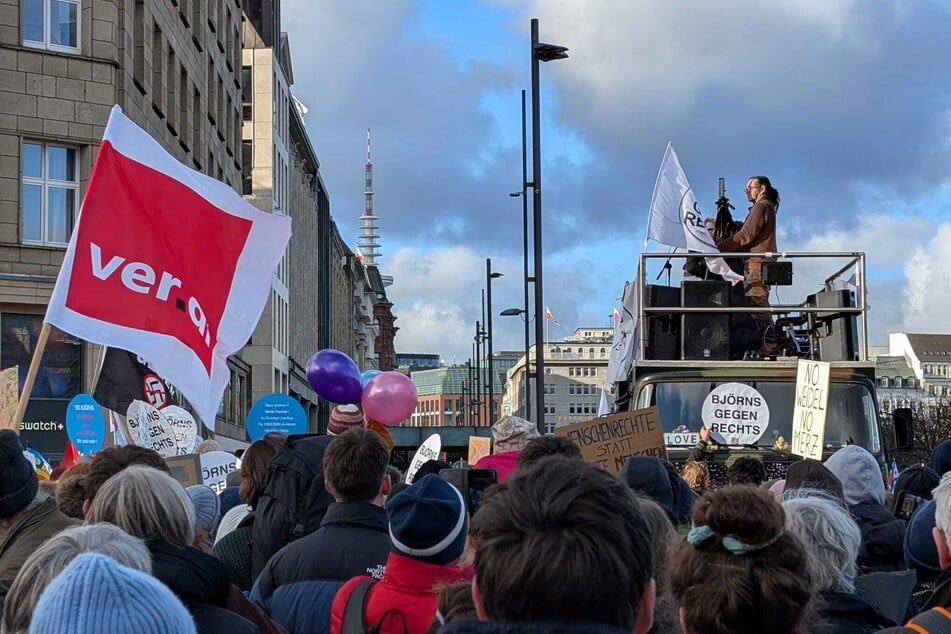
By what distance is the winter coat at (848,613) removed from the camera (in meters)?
4.11

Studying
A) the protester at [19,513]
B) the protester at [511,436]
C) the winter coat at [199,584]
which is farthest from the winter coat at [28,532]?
the protester at [511,436]

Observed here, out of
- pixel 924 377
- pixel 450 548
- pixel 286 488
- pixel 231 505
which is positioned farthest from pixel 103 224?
pixel 924 377

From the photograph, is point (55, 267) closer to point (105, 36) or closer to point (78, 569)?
point (105, 36)

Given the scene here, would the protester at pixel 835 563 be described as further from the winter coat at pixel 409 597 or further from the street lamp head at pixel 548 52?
the street lamp head at pixel 548 52

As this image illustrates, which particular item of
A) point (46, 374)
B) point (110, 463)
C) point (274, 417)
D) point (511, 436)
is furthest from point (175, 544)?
point (46, 374)

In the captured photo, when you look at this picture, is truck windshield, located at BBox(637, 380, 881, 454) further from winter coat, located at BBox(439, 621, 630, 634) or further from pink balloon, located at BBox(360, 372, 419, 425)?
winter coat, located at BBox(439, 621, 630, 634)

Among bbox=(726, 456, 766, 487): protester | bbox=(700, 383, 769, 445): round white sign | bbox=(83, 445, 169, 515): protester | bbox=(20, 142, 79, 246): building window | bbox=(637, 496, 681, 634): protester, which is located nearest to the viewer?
bbox=(637, 496, 681, 634): protester

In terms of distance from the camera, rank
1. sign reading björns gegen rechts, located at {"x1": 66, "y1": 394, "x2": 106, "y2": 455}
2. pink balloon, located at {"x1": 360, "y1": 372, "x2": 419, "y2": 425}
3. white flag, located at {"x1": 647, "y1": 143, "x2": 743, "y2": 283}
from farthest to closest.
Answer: sign reading björns gegen rechts, located at {"x1": 66, "y1": 394, "x2": 106, "y2": 455}, white flag, located at {"x1": 647, "y1": 143, "x2": 743, "y2": 283}, pink balloon, located at {"x1": 360, "y1": 372, "x2": 419, "y2": 425}

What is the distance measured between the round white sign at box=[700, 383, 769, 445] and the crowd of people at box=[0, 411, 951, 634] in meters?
4.76

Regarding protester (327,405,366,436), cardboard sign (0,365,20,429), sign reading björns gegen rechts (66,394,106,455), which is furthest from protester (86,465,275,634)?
sign reading björns gegen rechts (66,394,106,455)

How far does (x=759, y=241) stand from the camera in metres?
13.9

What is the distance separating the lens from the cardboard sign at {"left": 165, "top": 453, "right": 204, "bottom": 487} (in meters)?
9.11

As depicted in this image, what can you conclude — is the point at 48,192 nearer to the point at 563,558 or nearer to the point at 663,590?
the point at 663,590

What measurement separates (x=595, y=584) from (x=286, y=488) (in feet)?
13.8
